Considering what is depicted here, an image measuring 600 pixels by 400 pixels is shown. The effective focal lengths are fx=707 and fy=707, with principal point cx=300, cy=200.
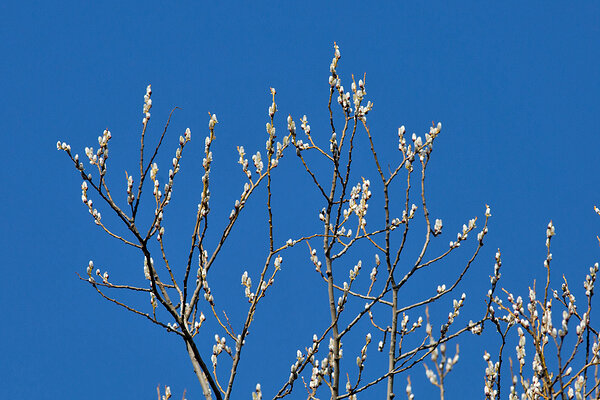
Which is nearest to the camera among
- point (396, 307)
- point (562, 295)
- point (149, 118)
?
point (149, 118)

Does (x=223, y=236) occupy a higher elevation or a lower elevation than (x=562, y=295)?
higher

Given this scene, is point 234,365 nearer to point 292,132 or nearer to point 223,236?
point 223,236

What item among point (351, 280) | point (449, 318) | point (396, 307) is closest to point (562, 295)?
point (449, 318)

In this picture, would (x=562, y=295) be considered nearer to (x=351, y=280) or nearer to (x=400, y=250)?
(x=400, y=250)

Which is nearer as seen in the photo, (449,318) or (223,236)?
(223,236)

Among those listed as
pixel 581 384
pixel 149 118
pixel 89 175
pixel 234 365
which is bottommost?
pixel 581 384

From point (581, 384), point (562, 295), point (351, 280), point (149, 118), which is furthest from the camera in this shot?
point (351, 280)

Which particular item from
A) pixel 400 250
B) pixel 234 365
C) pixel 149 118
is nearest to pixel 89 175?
pixel 149 118

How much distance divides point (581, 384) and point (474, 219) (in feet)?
5.05

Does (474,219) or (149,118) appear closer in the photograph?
(149,118)

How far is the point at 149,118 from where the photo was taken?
4406 millimetres

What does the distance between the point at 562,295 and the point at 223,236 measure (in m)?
2.38

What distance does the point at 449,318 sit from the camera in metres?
5.17

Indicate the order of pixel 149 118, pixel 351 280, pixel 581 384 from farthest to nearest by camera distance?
pixel 351 280 < pixel 149 118 < pixel 581 384
